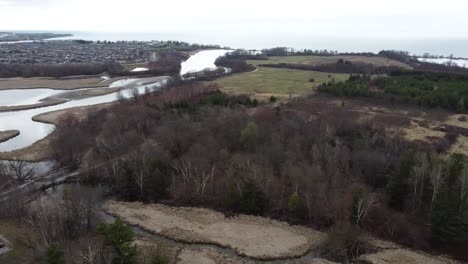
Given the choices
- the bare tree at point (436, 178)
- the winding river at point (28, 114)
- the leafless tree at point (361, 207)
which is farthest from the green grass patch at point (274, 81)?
the leafless tree at point (361, 207)

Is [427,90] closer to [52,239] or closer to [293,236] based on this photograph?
[293,236]

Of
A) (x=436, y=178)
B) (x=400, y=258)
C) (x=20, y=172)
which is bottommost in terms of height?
(x=400, y=258)

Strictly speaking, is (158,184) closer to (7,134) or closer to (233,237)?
(233,237)

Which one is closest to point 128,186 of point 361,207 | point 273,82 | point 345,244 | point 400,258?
point 345,244

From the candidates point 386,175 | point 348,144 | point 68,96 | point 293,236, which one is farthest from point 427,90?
point 68,96

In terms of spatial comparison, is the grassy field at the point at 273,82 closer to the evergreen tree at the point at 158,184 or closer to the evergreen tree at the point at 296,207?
the evergreen tree at the point at 158,184

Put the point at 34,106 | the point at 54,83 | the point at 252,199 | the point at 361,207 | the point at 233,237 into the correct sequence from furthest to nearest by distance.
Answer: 1. the point at 54,83
2. the point at 34,106
3. the point at 252,199
4. the point at 361,207
5. the point at 233,237

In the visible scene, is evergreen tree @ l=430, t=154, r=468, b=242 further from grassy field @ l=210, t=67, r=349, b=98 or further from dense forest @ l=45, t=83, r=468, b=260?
grassy field @ l=210, t=67, r=349, b=98
